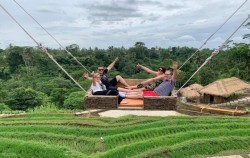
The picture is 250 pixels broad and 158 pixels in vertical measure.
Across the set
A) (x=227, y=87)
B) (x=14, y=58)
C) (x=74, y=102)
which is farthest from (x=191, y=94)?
(x=14, y=58)

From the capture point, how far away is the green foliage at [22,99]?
28.7m

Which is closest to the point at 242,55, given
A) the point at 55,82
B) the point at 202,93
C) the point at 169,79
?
the point at 202,93

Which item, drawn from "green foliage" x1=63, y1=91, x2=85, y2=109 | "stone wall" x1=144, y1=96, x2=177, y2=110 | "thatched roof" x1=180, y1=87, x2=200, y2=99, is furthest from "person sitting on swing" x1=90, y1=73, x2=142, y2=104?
"thatched roof" x1=180, y1=87, x2=200, y2=99

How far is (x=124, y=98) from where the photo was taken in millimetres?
9953

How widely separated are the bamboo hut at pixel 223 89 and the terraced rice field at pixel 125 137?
18303 mm

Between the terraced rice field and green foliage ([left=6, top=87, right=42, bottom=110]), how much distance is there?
2106cm

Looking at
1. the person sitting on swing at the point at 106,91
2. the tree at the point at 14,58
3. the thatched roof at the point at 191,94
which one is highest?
the tree at the point at 14,58

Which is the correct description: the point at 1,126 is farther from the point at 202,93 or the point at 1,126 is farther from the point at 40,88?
the point at 40,88

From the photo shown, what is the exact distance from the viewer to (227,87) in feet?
86.2

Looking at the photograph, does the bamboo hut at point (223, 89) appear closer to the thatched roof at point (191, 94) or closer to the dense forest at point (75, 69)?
the thatched roof at point (191, 94)

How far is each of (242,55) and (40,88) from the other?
2050 centimetres

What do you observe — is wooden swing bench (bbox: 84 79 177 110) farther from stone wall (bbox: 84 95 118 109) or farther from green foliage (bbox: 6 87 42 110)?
green foliage (bbox: 6 87 42 110)

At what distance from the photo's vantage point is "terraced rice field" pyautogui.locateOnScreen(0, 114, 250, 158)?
19.1 feet

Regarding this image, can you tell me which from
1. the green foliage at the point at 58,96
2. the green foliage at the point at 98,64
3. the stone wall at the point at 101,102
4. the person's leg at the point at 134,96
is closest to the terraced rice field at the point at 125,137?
the stone wall at the point at 101,102
